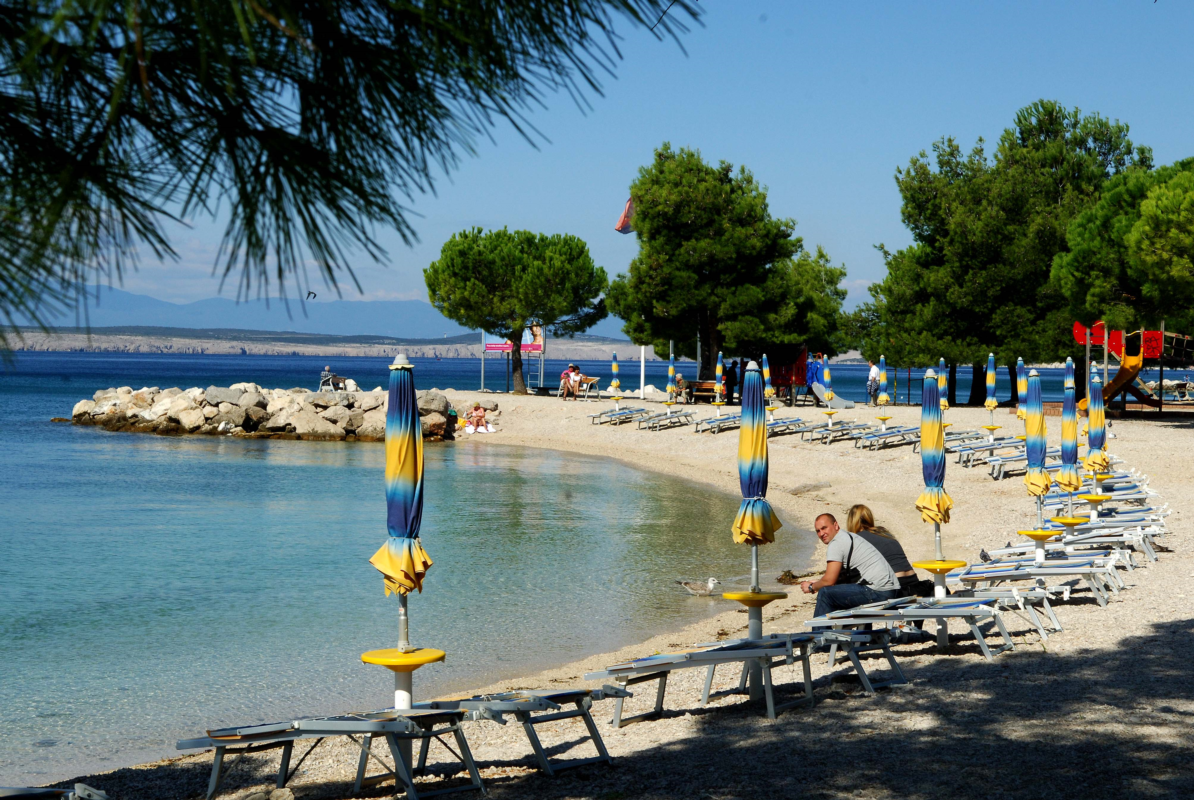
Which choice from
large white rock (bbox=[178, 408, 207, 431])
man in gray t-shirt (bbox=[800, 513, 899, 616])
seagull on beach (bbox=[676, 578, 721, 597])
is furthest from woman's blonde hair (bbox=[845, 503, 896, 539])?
large white rock (bbox=[178, 408, 207, 431])

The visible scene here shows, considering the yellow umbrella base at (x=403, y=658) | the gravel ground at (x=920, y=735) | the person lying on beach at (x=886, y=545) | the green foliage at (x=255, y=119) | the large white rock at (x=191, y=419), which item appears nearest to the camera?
the green foliage at (x=255, y=119)

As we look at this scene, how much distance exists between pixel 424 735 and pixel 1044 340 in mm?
31331

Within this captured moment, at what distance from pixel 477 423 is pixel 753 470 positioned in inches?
1239

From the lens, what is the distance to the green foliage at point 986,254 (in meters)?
32.8

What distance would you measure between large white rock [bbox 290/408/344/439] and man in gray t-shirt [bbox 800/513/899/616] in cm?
3174

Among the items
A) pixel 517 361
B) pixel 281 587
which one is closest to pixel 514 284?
pixel 517 361

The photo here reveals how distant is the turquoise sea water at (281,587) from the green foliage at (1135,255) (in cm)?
1190

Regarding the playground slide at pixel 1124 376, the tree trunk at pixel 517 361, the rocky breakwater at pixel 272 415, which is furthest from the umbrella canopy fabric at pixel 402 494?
the tree trunk at pixel 517 361

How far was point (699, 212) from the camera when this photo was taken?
3812 centimetres

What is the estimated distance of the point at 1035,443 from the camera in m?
11.3

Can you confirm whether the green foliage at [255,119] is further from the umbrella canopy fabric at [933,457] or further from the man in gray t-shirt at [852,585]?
the umbrella canopy fabric at [933,457]

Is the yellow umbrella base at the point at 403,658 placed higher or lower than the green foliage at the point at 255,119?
lower

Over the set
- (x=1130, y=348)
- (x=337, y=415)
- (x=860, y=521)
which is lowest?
(x=337, y=415)

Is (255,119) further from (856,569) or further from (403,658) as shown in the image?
(856,569)
